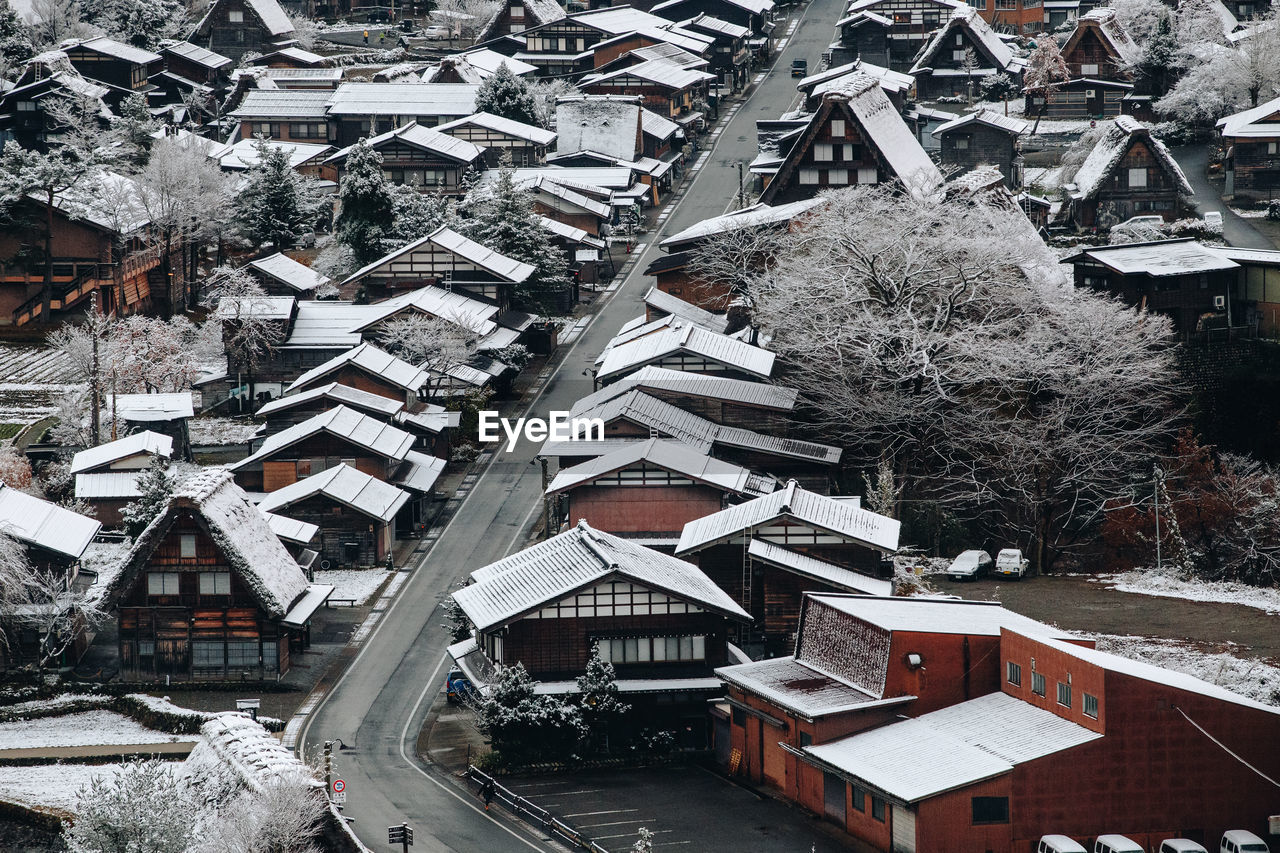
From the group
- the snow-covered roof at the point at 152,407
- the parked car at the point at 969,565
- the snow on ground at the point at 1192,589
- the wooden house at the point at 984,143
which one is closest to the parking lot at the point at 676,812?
the parked car at the point at 969,565

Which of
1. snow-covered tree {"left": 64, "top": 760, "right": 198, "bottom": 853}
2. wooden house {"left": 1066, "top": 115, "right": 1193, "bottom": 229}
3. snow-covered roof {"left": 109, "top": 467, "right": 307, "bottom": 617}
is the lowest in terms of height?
snow-covered tree {"left": 64, "top": 760, "right": 198, "bottom": 853}

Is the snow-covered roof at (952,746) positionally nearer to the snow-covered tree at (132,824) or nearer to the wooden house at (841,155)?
the snow-covered tree at (132,824)

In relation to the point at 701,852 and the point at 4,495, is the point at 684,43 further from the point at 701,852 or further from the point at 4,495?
the point at 701,852

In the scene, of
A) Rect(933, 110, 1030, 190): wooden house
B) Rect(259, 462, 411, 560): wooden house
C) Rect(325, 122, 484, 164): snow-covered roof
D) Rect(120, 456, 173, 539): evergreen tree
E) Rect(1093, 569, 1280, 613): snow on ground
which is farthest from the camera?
Rect(325, 122, 484, 164): snow-covered roof

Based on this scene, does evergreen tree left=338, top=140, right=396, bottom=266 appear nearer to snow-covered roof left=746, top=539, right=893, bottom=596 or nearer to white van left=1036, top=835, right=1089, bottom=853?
snow-covered roof left=746, top=539, right=893, bottom=596

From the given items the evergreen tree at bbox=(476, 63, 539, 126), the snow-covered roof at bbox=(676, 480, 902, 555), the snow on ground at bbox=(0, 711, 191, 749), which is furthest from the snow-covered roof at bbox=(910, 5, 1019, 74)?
the snow on ground at bbox=(0, 711, 191, 749)
